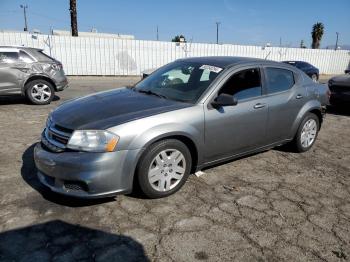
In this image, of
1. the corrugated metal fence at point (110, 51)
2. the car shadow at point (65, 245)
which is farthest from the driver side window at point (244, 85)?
the corrugated metal fence at point (110, 51)

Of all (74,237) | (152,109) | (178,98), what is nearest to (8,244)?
(74,237)

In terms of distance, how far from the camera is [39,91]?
9258mm

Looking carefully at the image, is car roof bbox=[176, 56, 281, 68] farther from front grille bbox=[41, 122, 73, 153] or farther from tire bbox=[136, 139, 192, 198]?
front grille bbox=[41, 122, 73, 153]

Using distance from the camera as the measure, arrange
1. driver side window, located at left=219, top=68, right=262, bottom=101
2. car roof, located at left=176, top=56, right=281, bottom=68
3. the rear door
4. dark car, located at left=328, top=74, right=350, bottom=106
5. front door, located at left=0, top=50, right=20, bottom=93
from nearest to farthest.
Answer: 1. driver side window, located at left=219, top=68, right=262, bottom=101
2. car roof, located at left=176, top=56, right=281, bottom=68
3. the rear door
4. front door, located at left=0, top=50, right=20, bottom=93
5. dark car, located at left=328, top=74, right=350, bottom=106

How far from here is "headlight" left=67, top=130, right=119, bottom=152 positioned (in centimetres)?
333

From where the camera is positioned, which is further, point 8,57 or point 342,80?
point 342,80

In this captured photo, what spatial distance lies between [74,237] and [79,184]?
53cm

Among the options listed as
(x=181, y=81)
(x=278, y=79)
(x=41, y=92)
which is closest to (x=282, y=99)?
(x=278, y=79)

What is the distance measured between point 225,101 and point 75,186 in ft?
6.35

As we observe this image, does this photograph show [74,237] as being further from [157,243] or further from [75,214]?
[157,243]

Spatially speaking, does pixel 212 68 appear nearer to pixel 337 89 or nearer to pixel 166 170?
pixel 166 170

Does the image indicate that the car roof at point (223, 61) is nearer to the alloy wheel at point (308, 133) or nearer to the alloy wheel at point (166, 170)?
the alloy wheel at point (308, 133)

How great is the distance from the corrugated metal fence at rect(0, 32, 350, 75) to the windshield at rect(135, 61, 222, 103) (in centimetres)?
1605

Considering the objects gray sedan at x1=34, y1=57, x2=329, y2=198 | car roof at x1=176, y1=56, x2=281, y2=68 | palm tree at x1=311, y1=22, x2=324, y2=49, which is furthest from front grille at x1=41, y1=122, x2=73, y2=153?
palm tree at x1=311, y1=22, x2=324, y2=49
